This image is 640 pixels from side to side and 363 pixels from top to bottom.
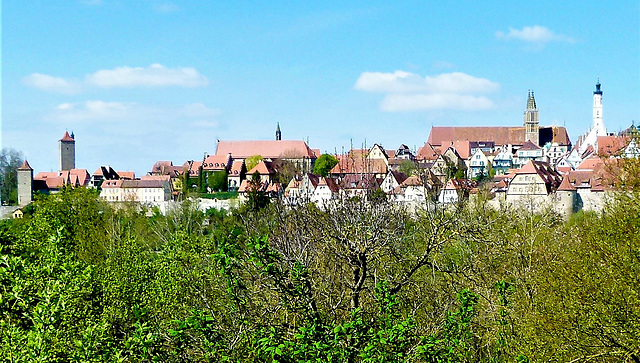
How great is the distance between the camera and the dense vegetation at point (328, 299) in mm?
5816

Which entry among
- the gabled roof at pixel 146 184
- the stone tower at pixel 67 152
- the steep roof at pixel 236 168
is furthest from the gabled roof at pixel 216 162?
the stone tower at pixel 67 152

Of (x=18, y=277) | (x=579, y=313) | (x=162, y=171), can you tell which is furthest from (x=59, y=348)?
(x=162, y=171)

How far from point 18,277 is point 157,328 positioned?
1512mm

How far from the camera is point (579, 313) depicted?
932cm

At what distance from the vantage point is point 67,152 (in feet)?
309

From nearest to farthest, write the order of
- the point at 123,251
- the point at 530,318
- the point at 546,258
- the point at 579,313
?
the point at 579,313 < the point at 530,318 < the point at 546,258 < the point at 123,251

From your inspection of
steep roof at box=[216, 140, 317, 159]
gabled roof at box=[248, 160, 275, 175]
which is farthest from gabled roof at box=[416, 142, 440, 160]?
gabled roof at box=[248, 160, 275, 175]

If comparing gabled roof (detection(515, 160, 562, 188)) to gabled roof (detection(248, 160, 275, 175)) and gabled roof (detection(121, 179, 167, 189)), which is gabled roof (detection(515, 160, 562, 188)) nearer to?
gabled roof (detection(248, 160, 275, 175))

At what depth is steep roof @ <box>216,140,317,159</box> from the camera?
290ft

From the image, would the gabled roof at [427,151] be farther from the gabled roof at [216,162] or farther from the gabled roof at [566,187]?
the gabled roof at [566,187]

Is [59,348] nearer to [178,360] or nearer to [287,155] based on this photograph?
[178,360]

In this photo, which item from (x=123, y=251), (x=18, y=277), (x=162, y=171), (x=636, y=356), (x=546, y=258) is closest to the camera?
(x=18, y=277)

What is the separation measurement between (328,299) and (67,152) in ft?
301

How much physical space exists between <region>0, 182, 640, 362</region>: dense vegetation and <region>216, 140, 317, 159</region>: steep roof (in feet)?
234
